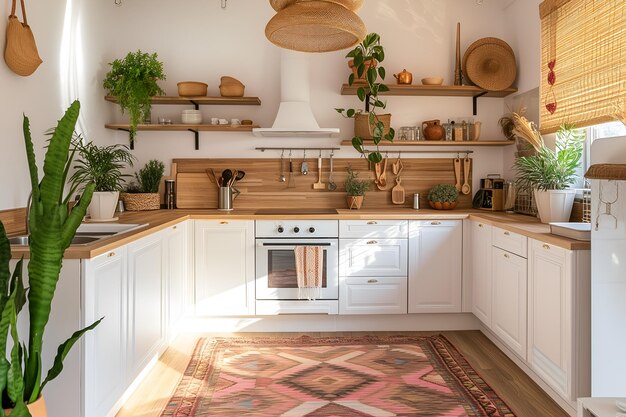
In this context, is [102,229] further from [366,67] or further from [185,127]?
[366,67]

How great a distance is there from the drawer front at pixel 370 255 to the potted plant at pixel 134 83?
75.7 inches

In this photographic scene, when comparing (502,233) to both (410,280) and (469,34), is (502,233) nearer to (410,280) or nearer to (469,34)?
(410,280)

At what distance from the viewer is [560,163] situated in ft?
10.2

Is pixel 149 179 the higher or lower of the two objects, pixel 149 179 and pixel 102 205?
the higher

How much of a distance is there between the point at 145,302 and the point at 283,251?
4.01 feet

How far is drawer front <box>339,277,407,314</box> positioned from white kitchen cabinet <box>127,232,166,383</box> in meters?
1.37

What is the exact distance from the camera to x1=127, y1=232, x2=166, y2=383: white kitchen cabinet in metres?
2.52

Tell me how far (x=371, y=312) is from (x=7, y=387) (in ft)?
8.73

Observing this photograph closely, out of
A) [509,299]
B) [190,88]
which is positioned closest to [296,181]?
[190,88]

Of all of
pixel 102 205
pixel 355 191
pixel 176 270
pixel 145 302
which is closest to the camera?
pixel 145 302

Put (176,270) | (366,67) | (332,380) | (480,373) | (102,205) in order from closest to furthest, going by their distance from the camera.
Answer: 1. (332,380)
2. (480,373)
3. (102,205)
4. (176,270)
5. (366,67)

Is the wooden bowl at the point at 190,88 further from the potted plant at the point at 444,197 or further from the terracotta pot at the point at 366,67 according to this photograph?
the potted plant at the point at 444,197

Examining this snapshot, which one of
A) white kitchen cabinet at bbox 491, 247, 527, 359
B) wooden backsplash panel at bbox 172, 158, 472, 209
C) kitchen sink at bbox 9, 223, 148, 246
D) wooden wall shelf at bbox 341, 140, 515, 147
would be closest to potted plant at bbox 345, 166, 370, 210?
wooden backsplash panel at bbox 172, 158, 472, 209

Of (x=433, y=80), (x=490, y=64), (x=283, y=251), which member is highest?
(x=490, y=64)
